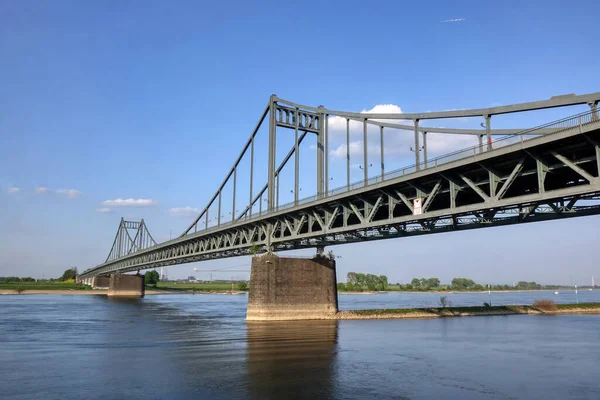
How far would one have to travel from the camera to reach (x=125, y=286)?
126188 mm

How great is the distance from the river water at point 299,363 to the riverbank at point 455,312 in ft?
39.1

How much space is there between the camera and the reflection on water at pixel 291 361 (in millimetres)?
17484

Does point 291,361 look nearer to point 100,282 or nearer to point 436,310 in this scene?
point 436,310

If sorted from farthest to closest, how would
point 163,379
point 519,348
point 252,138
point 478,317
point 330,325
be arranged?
point 252,138, point 478,317, point 330,325, point 519,348, point 163,379

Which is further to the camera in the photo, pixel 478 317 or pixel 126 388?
pixel 478 317

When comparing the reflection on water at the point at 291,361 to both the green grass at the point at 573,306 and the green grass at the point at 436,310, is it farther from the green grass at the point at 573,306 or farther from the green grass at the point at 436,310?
the green grass at the point at 573,306

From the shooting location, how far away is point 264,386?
1795 cm

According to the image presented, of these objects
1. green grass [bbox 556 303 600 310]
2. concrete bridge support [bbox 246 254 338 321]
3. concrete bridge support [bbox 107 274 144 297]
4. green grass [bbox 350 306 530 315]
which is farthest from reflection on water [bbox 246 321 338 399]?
concrete bridge support [bbox 107 274 144 297]

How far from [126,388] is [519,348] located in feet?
77.4

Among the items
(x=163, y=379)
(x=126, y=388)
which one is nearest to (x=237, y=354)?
(x=163, y=379)

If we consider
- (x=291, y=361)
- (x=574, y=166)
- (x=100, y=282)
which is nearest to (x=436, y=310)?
(x=291, y=361)

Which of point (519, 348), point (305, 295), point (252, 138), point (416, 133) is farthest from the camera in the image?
point (252, 138)

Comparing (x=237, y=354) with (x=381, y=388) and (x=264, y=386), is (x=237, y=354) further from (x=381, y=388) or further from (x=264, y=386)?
(x=381, y=388)

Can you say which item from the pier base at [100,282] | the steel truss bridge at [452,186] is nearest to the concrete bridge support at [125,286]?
the pier base at [100,282]
